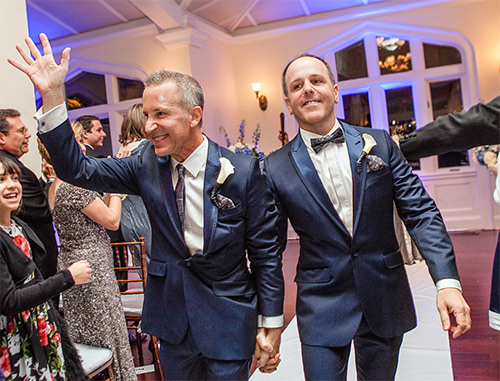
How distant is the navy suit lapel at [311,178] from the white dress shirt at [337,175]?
0.12ft

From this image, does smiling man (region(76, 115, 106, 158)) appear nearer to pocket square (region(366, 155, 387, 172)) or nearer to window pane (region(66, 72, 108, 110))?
pocket square (region(366, 155, 387, 172))

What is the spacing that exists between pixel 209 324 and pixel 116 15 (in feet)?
25.5

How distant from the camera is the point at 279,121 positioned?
9594 millimetres

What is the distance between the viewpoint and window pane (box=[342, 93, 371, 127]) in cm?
953

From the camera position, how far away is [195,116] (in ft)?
5.60

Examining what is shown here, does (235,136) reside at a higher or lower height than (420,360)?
higher

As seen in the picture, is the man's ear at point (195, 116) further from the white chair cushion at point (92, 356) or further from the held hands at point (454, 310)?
the white chair cushion at point (92, 356)

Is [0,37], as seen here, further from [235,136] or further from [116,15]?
[235,136]

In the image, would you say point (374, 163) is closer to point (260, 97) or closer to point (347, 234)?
point (347, 234)

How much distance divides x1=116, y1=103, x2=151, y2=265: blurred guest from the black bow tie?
5.23ft

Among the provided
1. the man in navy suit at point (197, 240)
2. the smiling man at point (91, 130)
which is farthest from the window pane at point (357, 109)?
the man in navy suit at point (197, 240)

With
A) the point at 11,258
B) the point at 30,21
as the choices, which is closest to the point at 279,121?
the point at 30,21

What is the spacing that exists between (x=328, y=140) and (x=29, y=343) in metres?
1.51

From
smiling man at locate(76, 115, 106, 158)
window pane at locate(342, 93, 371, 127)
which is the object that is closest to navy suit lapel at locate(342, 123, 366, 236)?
smiling man at locate(76, 115, 106, 158)
